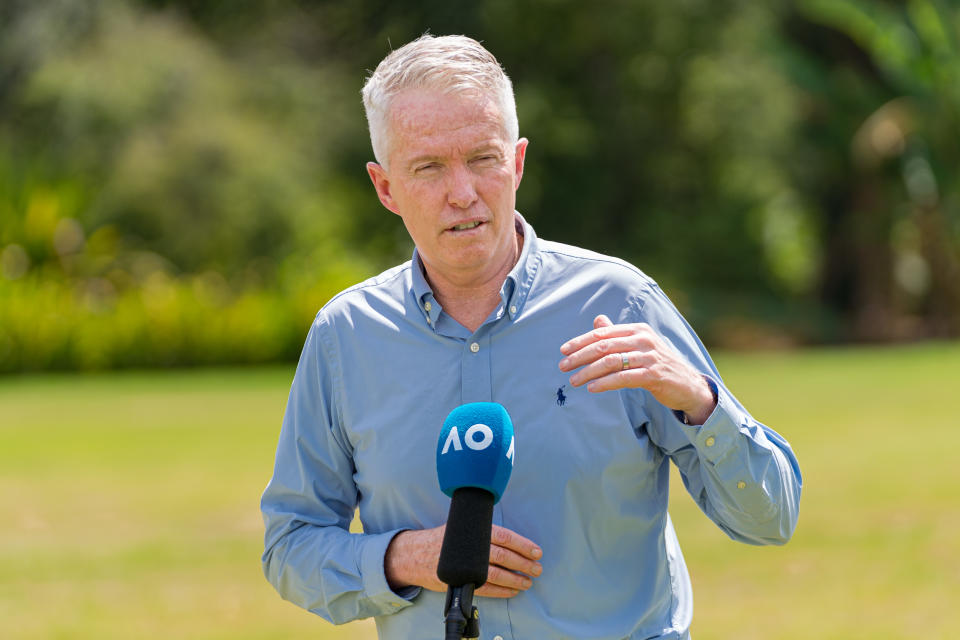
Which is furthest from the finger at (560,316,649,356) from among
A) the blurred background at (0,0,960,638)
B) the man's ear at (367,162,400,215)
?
the blurred background at (0,0,960,638)

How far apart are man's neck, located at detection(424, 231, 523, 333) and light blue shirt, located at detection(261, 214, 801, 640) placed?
4cm

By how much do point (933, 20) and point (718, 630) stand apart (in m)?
23.7

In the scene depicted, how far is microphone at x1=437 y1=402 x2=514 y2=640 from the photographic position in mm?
2236

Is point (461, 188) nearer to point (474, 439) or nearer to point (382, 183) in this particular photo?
point (382, 183)

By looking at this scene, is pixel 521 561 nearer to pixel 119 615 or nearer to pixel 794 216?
pixel 119 615

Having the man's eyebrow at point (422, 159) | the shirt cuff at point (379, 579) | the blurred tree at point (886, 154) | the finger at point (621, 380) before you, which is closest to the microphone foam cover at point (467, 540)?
the finger at point (621, 380)

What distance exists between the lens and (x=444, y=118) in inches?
109

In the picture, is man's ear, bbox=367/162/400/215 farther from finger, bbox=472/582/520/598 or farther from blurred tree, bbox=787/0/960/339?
blurred tree, bbox=787/0/960/339

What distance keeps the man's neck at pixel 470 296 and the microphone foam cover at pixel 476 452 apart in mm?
543

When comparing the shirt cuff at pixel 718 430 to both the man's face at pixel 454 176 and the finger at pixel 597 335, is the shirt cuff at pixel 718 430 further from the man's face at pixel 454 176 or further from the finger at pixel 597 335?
the man's face at pixel 454 176

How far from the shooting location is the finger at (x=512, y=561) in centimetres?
265

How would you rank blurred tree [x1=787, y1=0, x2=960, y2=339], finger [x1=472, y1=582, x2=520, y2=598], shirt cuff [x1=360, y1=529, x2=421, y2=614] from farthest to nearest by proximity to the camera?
blurred tree [x1=787, y1=0, x2=960, y2=339] < shirt cuff [x1=360, y1=529, x2=421, y2=614] < finger [x1=472, y1=582, x2=520, y2=598]

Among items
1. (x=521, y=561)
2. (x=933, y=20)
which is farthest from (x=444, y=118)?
(x=933, y=20)

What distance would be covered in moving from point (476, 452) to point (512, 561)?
1.38 feet
